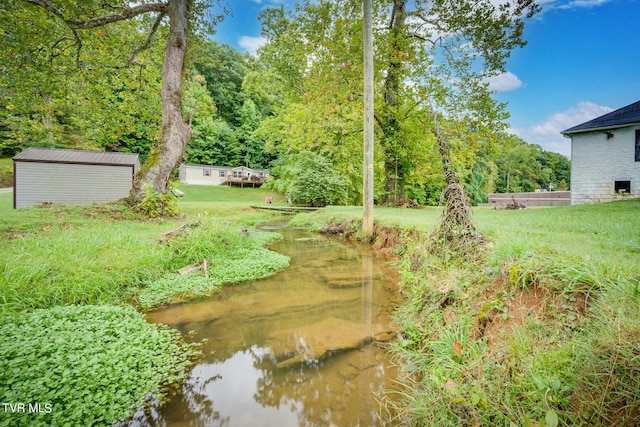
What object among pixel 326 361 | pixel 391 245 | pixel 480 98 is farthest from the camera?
pixel 480 98

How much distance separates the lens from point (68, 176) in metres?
16.0

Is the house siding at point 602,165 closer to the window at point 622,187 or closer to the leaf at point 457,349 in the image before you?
the window at point 622,187

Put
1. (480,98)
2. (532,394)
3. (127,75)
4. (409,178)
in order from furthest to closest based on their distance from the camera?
(409,178) < (480,98) < (127,75) < (532,394)

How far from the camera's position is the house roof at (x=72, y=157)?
15391 millimetres

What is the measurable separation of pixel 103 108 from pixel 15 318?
10.8 meters

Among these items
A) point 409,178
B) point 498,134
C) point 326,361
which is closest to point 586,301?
point 326,361

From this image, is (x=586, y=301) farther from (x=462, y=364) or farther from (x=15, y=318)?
(x=15, y=318)

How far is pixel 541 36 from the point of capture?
11242mm

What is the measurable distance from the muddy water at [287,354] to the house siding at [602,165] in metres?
17.4

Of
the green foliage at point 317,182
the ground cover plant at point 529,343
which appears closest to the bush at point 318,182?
the green foliage at point 317,182

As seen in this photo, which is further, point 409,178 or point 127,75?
point 409,178

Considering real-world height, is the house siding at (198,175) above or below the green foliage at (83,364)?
above

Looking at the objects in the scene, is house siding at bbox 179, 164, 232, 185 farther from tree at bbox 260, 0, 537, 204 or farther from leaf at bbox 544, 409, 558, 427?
leaf at bbox 544, 409, 558, 427

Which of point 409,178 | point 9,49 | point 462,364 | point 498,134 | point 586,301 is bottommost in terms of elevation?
point 462,364
